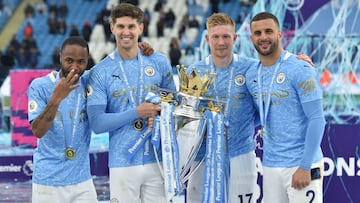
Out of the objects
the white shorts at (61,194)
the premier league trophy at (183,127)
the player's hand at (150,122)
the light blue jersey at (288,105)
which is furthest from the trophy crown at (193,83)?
the white shorts at (61,194)

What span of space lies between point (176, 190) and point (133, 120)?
21.6 inches

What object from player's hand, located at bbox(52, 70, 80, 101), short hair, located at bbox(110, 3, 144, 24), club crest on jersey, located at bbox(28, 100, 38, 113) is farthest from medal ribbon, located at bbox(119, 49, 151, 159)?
club crest on jersey, located at bbox(28, 100, 38, 113)

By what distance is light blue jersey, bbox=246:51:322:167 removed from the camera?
473 centimetres

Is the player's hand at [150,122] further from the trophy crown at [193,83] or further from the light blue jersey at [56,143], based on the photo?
the light blue jersey at [56,143]

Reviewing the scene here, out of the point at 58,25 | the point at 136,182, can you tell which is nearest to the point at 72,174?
the point at 136,182

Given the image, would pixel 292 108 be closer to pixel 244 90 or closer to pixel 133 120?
pixel 244 90

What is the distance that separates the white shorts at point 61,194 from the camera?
15.7 ft

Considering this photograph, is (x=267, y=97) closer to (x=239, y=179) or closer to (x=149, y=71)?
(x=239, y=179)

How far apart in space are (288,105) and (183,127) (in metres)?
0.71

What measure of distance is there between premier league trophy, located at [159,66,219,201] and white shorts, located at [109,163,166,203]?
0.13m

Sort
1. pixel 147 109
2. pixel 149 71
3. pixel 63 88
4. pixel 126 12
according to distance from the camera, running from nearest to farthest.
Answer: pixel 63 88 < pixel 147 109 < pixel 126 12 < pixel 149 71

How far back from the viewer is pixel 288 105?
4.79 m

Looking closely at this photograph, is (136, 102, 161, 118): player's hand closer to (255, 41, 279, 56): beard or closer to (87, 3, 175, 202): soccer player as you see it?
(87, 3, 175, 202): soccer player

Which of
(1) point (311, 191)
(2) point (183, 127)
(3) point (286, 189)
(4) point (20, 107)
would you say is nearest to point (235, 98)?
(2) point (183, 127)
